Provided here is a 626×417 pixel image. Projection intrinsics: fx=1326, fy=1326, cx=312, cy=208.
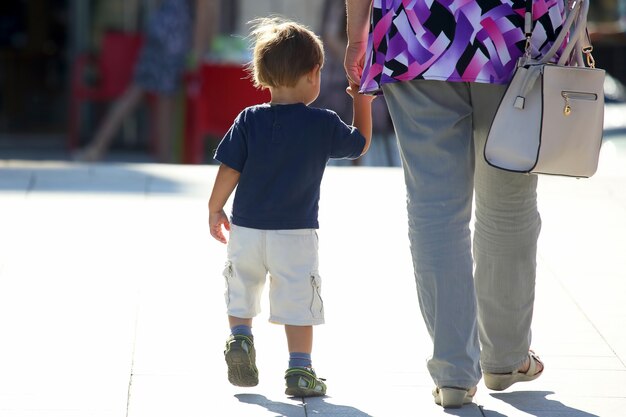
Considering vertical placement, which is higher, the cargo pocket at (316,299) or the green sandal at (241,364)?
the cargo pocket at (316,299)

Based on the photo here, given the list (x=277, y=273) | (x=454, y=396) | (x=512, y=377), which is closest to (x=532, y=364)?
(x=512, y=377)

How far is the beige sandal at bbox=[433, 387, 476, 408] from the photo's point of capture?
134 inches

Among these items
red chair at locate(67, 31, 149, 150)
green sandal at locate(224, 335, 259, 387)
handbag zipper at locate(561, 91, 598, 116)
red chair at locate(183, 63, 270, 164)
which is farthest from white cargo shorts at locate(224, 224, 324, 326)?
red chair at locate(67, 31, 149, 150)

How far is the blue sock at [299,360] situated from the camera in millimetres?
3607

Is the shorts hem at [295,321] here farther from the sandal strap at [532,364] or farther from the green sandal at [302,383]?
the sandal strap at [532,364]

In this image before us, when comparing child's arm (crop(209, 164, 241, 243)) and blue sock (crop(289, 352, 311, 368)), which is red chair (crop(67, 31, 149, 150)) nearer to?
child's arm (crop(209, 164, 241, 243))

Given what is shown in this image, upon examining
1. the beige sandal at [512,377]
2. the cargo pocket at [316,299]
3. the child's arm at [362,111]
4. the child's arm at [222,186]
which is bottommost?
the beige sandal at [512,377]

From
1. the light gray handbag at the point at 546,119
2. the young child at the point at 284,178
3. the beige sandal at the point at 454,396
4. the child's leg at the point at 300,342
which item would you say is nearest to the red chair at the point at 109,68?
the young child at the point at 284,178

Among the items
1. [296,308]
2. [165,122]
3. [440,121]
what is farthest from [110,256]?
[165,122]

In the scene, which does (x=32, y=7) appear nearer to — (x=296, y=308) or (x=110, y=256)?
(x=110, y=256)

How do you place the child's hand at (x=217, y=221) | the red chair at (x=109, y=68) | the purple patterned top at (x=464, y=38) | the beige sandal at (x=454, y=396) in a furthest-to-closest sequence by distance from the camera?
the red chair at (x=109, y=68) → the child's hand at (x=217, y=221) → the beige sandal at (x=454, y=396) → the purple patterned top at (x=464, y=38)

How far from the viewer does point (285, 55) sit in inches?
139

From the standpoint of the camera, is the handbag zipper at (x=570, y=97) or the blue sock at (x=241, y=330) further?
the blue sock at (x=241, y=330)

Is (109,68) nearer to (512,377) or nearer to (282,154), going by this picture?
(282,154)
